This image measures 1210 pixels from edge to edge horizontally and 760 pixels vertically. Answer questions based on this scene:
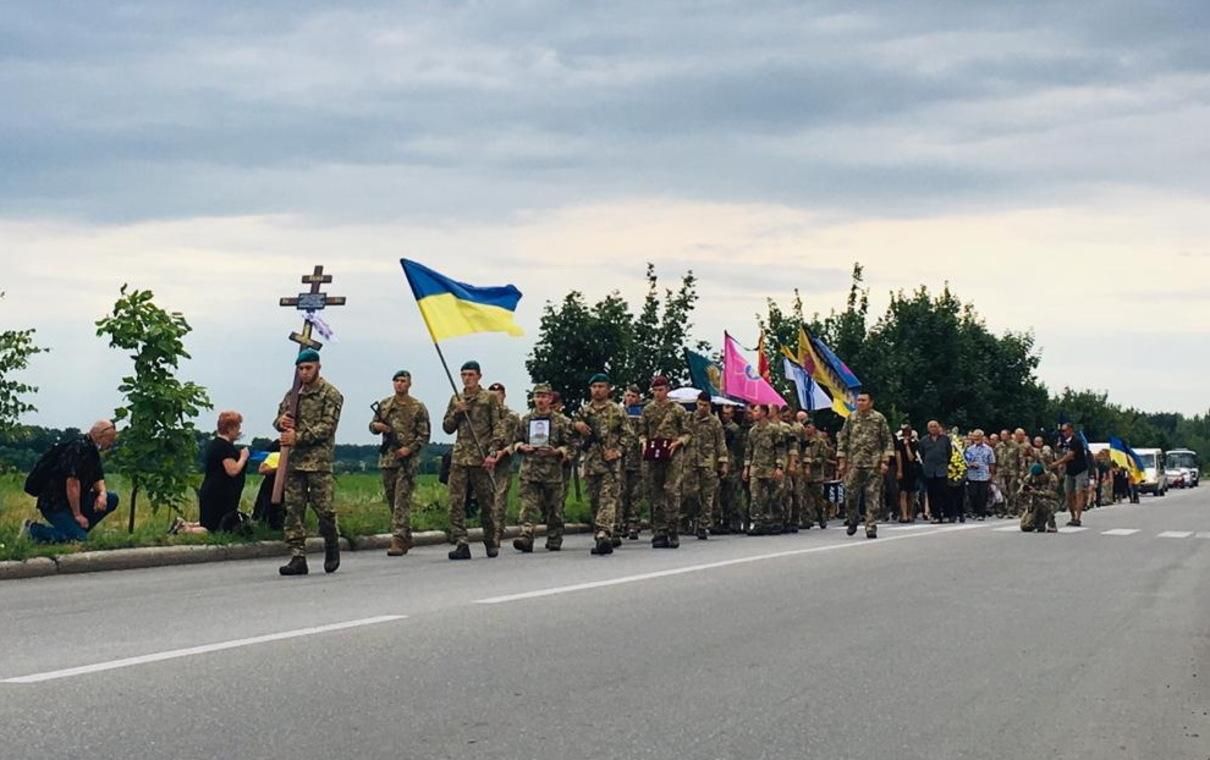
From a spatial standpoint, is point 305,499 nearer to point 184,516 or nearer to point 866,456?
point 184,516

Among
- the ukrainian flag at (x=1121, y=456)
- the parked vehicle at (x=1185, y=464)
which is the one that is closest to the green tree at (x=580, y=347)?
the ukrainian flag at (x=1121, y=456)

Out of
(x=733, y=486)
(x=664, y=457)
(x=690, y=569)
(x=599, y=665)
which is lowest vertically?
(x=599, y=665)

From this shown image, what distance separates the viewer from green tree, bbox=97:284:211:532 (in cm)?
1856

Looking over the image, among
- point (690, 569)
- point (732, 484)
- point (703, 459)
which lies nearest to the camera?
point (690, 569)

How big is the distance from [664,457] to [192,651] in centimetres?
1143

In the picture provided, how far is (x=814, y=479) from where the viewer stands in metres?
28.2

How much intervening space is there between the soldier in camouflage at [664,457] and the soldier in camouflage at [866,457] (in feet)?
11.6

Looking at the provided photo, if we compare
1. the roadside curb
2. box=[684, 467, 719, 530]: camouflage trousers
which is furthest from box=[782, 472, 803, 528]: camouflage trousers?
the roadside curb

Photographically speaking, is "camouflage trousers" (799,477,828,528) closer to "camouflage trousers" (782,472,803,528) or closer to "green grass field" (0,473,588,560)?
"camouflage trousers" (782,472,803,528)

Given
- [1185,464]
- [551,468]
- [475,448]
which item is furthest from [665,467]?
[1185,464]

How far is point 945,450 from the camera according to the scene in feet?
104

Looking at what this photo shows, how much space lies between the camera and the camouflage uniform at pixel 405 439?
17.6m

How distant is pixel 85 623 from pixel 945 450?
2345cm

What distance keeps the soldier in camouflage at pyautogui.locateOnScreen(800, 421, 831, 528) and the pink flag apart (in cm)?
113
